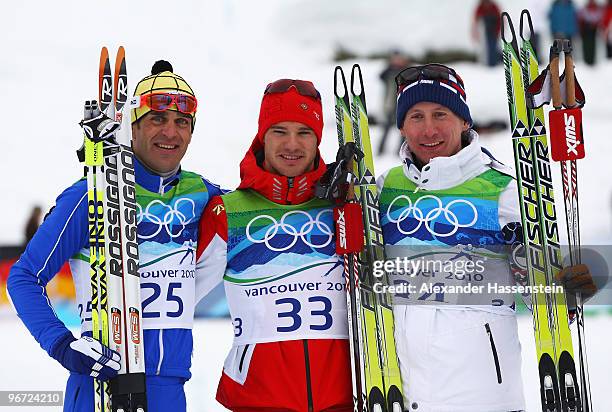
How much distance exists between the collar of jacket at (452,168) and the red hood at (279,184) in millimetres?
358

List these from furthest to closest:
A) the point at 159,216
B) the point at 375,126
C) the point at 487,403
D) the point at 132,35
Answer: the point at 132,35 < the point at 375,126 < the point at 159,216 < the point at 487,403

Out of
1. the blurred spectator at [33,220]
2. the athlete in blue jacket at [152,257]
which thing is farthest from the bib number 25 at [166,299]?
the blurred spectator at [33,220]

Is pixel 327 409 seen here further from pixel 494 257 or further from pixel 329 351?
pixel 494 257

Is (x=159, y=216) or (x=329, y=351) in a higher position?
(x=159, y=216)

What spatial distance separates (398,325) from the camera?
10.4 feet

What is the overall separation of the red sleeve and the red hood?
13 centimetres

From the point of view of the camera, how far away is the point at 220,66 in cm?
1273

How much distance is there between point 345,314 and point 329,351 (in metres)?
0.15

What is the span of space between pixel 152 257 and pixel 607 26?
12.5m

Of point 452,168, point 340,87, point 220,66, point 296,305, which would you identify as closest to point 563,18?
point 220,66

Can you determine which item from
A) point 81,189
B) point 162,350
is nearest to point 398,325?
point 162,350

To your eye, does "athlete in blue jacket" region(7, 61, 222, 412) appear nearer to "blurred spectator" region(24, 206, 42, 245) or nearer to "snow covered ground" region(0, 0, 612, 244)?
"blurred spectator" region(24, 206, 42, 245)

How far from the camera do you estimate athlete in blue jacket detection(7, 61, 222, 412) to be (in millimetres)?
3113

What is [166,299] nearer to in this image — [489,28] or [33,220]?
[33,220]
